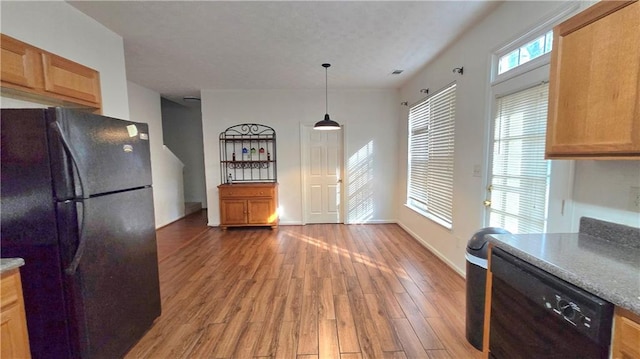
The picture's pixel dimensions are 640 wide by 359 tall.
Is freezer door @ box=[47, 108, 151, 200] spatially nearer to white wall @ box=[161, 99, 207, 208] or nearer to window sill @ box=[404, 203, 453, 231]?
window sill @ box=[404, 203, 453, 231]

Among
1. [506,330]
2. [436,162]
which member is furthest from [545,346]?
[436,162]

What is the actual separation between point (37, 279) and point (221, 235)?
3257 mm

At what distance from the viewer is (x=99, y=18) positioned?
2.42m

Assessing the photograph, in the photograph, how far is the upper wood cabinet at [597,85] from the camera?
1.04m

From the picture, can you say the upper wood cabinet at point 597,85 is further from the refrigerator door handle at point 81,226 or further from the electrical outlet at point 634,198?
the refrigerator door handle at point 81,226

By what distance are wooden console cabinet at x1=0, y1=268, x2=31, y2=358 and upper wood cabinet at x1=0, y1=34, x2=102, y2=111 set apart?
1287 millimetres

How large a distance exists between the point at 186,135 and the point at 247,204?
343 centimetres

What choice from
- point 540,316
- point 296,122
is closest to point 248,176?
point 296,122

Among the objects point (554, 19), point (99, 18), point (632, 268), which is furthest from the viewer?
point (99, 18)

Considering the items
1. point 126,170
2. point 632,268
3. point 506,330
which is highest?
point 126,170

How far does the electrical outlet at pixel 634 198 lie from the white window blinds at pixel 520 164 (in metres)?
0.54

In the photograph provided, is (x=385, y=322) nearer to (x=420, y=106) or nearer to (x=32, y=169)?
(x=32, y=169)

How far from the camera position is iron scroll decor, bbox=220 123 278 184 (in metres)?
5.21

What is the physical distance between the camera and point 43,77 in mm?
1875
